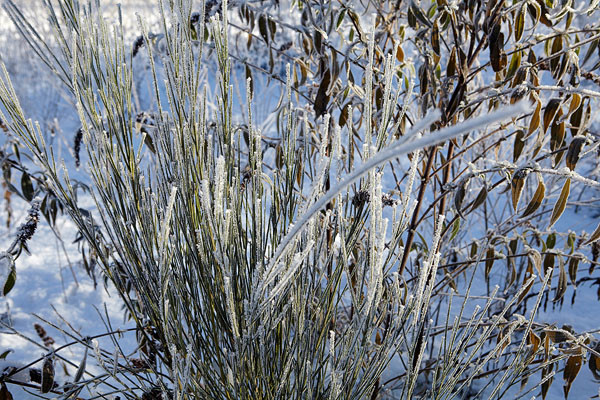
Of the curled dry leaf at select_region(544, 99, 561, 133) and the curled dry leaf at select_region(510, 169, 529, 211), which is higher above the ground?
the curled dry leaf at select_region(544, 99, 561, 133)

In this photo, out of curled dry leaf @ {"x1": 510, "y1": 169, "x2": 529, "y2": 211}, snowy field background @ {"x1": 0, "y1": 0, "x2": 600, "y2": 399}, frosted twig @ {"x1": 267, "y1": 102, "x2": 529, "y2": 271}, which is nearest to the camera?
frosted twig @ {"x1": 267, "y1": 102, "x2": 529, "y2": 271}

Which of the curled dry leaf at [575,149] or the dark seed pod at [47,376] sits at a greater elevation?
the curled dry leaf at [575,149]

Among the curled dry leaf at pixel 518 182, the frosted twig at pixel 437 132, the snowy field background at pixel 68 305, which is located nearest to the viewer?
the frosted twig at pixel 437 132

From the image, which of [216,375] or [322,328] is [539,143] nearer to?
[322,328]

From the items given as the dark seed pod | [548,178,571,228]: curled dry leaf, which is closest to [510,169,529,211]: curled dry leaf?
[548,178,571,228]: curled dry leaf

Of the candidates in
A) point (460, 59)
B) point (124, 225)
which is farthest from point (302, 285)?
point (460, 59)

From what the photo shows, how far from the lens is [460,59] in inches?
55.4

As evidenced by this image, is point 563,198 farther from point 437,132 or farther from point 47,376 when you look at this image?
point 47,376

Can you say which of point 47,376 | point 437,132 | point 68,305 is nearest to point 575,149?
point 437,132

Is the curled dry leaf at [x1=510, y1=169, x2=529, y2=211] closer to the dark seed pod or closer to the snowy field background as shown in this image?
the dark seed pod

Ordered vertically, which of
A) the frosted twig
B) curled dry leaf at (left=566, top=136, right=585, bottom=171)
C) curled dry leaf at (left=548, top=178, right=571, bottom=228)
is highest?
curled dry leaf at (left=566, top=136, right=585, bottom=171)

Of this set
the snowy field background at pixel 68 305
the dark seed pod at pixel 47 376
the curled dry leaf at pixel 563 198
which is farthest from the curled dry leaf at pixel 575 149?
the dark seed pod at pixel 47 376

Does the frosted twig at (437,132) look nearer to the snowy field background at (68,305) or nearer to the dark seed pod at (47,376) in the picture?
the dark seed pod at (47,376)

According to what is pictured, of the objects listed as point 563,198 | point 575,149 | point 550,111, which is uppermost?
point 550,111
